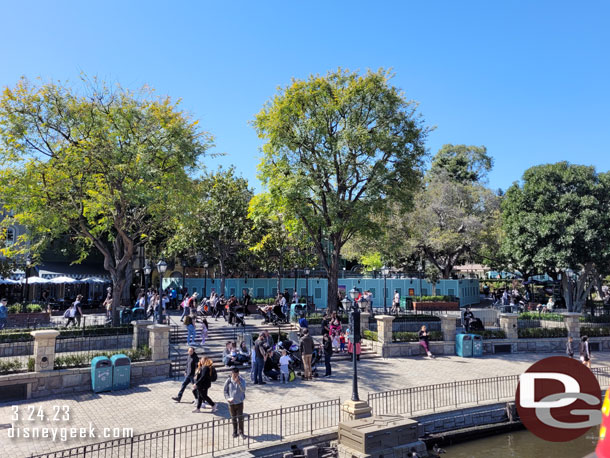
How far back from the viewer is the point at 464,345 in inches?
862

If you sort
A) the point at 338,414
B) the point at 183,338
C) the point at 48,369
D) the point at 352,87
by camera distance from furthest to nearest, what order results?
the point at 352,87 < the point at 183,338 < the point at 48,369 < the point at 338,414

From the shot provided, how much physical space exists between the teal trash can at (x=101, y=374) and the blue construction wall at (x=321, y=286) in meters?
21.4

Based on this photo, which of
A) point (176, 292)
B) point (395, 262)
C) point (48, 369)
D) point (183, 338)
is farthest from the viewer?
point (395, 262)

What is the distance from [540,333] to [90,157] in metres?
23.8

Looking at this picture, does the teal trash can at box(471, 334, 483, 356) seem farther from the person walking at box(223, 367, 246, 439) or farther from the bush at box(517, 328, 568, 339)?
the person walking at box(223, 367, 246, 439)

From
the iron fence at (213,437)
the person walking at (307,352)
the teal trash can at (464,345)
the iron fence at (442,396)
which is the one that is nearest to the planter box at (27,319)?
the person walking at (307,352)

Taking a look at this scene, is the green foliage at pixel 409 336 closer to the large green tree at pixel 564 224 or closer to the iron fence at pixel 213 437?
the large green tree at pixel 564 224

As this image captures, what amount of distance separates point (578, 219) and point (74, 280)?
105 feet

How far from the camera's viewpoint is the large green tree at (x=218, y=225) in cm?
3328

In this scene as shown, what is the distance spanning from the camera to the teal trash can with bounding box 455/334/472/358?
71.8ft

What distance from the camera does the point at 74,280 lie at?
3141 cm

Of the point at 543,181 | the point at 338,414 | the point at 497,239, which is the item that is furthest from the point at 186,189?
the point at 497,239

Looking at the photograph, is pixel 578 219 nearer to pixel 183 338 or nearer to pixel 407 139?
pixel 407 139

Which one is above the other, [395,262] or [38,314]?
[395,262]
